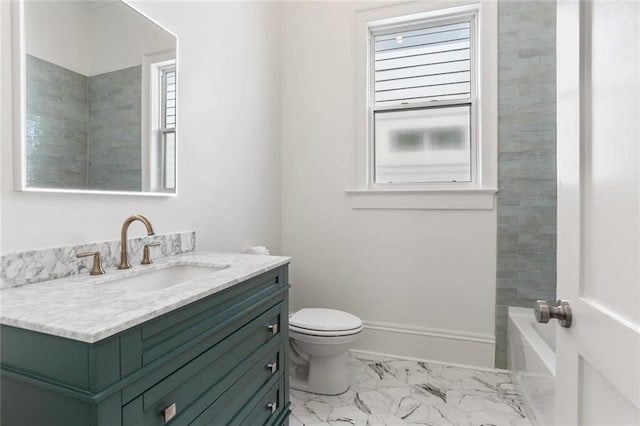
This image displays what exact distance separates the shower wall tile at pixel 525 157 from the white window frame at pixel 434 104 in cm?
6

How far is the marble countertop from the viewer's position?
0.69 meters

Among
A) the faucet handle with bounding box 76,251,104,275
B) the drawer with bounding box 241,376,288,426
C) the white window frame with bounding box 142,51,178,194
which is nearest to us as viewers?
the faucet handle with bounding box 76,251,104,275

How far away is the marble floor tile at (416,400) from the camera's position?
171cm

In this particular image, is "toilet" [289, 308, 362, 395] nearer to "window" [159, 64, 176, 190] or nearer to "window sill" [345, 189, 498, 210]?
"window sill" [345, 189, 498, 210]

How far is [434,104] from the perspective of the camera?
Answer: 245 centimetres

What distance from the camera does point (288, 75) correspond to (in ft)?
8.84

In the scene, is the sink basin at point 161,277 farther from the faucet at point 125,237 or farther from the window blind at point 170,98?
the window blind at point 170,98

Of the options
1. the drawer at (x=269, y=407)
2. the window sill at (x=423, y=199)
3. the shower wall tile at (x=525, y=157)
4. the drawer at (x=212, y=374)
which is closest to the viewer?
the drawer at (x=212, y=374)

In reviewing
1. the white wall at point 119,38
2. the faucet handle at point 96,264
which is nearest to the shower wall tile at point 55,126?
the white wall at point 119,38

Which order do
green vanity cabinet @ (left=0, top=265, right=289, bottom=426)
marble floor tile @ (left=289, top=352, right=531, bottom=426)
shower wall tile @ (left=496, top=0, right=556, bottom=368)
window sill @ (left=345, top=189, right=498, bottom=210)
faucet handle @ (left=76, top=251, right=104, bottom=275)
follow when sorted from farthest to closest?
1. window sill @ (left=345, top=189, right=498, bottom=210)
2. shower wall tile @ (left=496, top=0, right=556, bottom=368)
3. marble floor tile @ (left=289, top=352, right=531, bottom=426)
4. faucet handle @ (left=76, top=251, right=104, bottom=275)
5. green vanity cabinet @ (left=0, top=265, right=289, bottom=426)

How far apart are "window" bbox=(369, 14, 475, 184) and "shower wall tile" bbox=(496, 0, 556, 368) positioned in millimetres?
243

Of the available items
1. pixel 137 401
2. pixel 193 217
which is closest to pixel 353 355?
pixel 193 217

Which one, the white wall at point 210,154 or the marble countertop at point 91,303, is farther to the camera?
the white wall at point 210,154

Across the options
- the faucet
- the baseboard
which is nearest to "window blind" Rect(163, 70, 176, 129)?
the faucet
